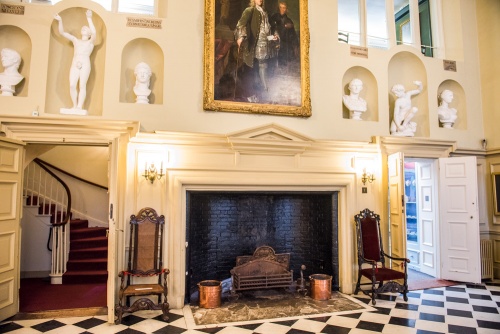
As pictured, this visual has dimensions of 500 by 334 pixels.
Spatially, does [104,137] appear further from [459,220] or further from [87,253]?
[459,220]

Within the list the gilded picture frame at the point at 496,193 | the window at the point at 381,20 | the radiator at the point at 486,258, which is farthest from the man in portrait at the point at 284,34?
the radiator at the point at 486,258

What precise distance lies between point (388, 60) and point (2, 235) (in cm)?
652

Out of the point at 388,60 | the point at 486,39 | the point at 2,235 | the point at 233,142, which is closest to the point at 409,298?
the point at 233,142

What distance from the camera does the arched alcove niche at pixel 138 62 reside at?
5430mm

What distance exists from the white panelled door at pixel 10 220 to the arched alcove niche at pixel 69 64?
32.3 inches

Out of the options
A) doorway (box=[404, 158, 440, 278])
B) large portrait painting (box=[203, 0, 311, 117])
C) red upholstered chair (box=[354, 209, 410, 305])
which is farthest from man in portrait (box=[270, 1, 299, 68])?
doorway (box=[404, 158, 440, 278])

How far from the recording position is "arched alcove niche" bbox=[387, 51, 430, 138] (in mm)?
6733

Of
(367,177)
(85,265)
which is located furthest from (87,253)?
(367,177)

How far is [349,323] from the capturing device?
4.39 meters

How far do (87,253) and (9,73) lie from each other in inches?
129

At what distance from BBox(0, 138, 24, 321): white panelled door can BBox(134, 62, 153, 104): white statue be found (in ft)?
5.45

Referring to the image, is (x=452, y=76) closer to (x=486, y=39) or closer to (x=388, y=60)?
(x=486, y=39)

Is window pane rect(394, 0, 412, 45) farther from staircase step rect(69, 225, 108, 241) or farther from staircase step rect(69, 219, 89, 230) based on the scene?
staircase step rect(69, 219, 89, 230)

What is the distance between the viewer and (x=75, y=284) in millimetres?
6082
